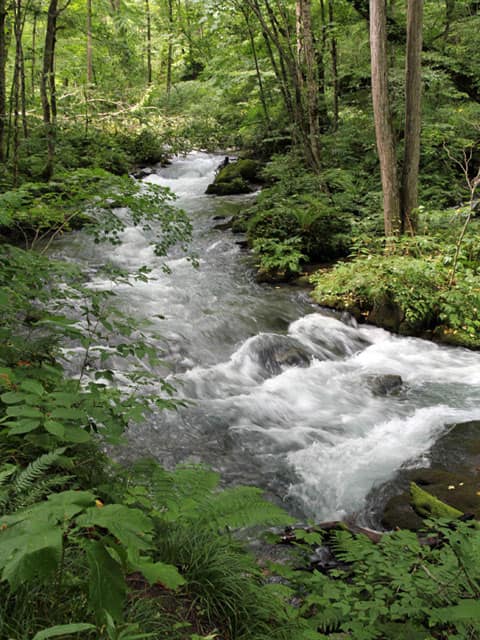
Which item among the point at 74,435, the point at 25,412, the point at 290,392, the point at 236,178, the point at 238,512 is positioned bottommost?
the point at 290,392

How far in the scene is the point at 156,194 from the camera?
172 inches

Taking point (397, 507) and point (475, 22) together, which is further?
point (475, 22)

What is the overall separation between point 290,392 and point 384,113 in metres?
5.42

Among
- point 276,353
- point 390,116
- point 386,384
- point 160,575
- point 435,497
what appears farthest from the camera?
point 390,116

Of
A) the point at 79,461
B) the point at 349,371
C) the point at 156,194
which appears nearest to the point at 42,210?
the point at 156,194

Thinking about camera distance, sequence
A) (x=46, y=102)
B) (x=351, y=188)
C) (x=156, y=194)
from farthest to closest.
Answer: (x=351, y=188) → (x=46, y=102) → (x=156, y=194)

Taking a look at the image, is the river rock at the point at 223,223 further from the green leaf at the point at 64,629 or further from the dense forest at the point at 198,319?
the green leaf at the point at 64,629

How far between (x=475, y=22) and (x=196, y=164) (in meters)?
10.3

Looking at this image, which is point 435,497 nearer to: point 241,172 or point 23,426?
point 23,426

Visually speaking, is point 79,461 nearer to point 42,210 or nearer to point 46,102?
point 42,210

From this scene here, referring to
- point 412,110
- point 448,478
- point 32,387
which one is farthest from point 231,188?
point 32,387

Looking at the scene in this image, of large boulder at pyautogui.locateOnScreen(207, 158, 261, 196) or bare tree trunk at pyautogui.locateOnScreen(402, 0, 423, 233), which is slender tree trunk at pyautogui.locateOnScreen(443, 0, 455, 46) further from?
bare tree trunk at pyautogui.locateOnScreen(402, 0, 423, 233)

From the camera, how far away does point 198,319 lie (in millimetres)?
7668

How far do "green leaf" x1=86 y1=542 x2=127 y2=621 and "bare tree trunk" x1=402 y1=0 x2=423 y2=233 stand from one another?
8.39 meters
